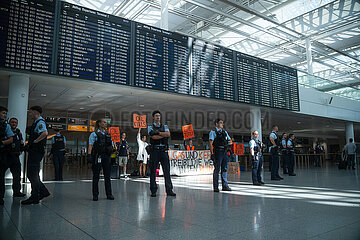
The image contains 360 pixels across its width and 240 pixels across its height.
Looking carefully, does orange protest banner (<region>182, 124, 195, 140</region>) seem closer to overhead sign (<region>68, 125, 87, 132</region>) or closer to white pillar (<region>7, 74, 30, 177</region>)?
white pillar (<region>7, 74, 30, 177</region>)

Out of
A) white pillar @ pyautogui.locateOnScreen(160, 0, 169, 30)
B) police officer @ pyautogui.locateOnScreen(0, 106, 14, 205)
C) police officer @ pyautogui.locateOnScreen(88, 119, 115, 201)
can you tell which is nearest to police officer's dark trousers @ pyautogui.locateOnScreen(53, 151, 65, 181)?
police officer @ pyautogui.locateOnScreen(0, 106, 14, 205)

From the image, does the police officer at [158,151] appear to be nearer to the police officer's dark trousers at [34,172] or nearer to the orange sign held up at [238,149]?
the police officer's dark trousers at [34,172]

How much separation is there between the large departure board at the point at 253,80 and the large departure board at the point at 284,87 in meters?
0.52

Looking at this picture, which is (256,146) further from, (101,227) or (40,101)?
(40,101)

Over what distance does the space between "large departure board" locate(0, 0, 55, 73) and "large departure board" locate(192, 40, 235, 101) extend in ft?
16.6

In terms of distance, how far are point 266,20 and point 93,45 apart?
9102 millimetres

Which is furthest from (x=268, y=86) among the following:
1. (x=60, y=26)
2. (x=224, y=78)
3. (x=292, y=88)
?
(x=60, y=26)

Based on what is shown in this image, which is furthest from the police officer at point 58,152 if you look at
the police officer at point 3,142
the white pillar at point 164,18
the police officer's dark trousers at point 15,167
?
the white pillar at point 164,18

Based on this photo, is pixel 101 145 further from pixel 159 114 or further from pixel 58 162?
pixel 58 162

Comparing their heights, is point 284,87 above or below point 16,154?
above

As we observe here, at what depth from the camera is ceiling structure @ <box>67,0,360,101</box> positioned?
1307cm

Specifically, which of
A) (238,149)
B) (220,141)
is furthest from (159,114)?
(238,149)

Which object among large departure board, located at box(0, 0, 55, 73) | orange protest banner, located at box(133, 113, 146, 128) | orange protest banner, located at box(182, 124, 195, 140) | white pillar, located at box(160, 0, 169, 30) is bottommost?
orange protest banner, located at box(182, 124, 195, 140)

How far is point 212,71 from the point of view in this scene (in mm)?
10555
